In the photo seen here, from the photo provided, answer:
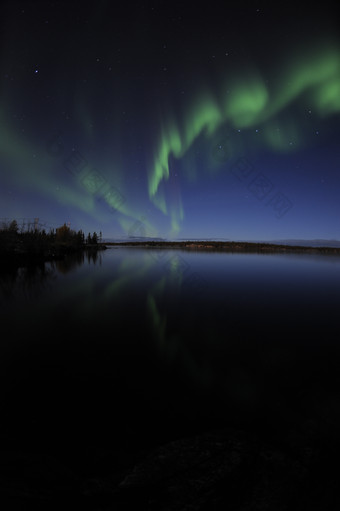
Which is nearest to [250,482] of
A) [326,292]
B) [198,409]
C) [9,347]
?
[198,409]

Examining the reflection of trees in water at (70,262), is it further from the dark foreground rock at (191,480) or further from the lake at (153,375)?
the dark foreground rock at (191,480)

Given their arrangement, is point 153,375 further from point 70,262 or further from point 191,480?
point 70,262

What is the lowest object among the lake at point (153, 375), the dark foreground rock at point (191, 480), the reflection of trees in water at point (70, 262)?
the lake at point (153, 375)

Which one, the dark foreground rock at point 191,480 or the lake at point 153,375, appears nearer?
the dark foreground rock at point 191,480

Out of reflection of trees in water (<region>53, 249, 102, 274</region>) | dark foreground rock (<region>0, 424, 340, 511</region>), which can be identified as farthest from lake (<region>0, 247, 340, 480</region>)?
reflection of trees in water (<region>53, 249, 102, 274</region>)

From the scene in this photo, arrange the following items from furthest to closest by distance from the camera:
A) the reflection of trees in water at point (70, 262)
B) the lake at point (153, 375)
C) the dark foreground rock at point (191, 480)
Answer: the reflection of trees in water at point (70, 262) < the lake at point (153, 375) < the dark foreground rock at point (191, 480)

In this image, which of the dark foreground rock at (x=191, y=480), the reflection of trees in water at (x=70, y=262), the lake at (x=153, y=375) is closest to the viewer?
the dark foreground rock at (x=191, y=480)

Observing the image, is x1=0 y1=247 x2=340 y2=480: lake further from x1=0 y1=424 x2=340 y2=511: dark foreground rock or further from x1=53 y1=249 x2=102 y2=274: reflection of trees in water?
x1=53 y1=249 x2=102 y2=274: reflection of trees in water

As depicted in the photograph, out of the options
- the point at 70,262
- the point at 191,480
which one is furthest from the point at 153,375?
the point at 70,262

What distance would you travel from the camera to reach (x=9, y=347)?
25.0ft

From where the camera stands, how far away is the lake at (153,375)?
3971mm

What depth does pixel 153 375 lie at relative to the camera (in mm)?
5961

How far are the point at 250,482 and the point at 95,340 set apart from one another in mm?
6683

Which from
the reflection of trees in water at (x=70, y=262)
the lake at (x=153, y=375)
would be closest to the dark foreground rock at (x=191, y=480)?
the lake at (x=153, y=375)
